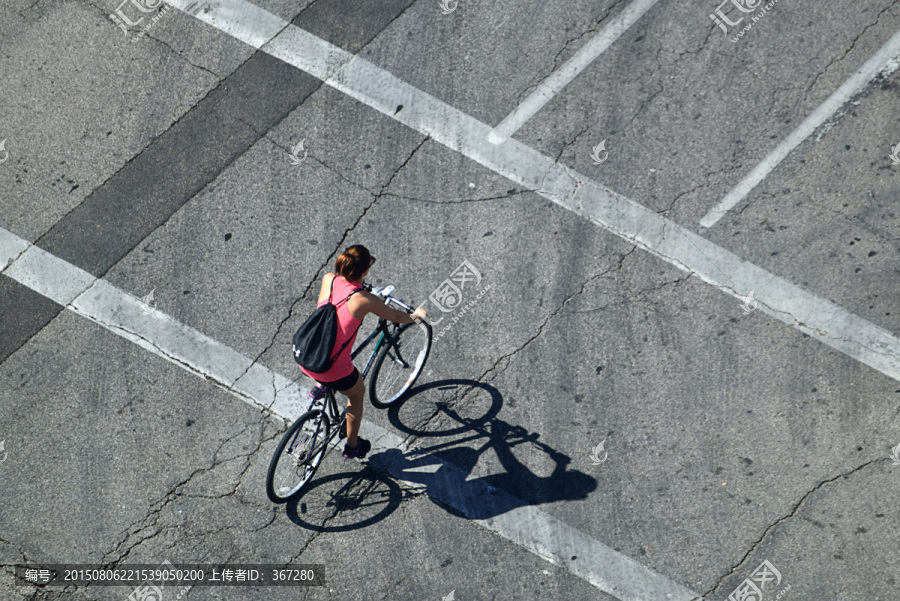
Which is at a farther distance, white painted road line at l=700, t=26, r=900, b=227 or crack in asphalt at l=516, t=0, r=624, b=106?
crack in asphalt at l=516, t=0, r=624, b=106

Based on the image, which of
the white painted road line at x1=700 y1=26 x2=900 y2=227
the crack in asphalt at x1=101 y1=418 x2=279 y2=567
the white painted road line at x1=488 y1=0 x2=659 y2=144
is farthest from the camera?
the white painted road line at x1=488 y1=0 x2=659 y2=144

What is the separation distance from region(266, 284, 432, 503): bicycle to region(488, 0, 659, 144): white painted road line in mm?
2478

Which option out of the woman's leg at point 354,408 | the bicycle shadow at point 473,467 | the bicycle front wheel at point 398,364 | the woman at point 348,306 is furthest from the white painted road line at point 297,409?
the woman at point 348,306

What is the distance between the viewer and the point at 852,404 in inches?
256

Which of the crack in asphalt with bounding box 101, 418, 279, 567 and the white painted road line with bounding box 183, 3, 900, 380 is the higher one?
the white painted road line with bounding box 183, 3, 900, 380

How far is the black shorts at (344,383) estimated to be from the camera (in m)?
5.71

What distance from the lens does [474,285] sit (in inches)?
283

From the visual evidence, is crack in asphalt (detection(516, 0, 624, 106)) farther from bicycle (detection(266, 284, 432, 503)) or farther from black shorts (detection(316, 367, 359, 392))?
black shorts (detection(316, 367, 359, 392))

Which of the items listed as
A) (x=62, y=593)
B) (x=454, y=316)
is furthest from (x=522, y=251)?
(x=62, y=593)

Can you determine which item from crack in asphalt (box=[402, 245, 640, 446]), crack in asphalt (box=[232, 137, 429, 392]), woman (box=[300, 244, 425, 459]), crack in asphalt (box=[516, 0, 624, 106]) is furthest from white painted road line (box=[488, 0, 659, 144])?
woman (box=[300, 244, 425, 459])

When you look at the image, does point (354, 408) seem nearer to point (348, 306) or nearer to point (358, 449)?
point (358, 449)

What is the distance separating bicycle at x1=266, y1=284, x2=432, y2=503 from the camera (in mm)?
5852

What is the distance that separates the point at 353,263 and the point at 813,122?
5.31m

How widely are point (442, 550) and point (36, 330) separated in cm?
437
